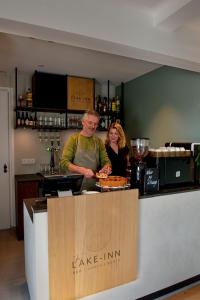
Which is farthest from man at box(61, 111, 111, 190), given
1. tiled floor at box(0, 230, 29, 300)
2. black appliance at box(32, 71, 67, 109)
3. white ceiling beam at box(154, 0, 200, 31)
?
black appliance at box(32, 71, 67, 109)

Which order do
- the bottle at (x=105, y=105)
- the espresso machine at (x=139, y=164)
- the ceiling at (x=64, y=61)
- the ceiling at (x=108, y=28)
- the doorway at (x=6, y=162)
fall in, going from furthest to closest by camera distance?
the bottle at (x=105, y=105) → the doorway at (x=6, y=162) → the ceiling at (x=64, y=61) → the espresso machine at (x=139, y=164) → the ceiling at (x=108, y=28)

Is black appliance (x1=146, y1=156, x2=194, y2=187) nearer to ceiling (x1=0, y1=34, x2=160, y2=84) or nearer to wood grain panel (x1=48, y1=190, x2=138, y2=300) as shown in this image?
wood grain panel (x1=48, y1=190, x2=138, y2=300)

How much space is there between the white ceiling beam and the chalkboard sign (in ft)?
4.35

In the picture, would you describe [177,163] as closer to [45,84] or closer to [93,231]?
[93,231]

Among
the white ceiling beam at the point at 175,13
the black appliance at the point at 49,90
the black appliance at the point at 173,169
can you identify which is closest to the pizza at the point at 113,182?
the black appliance at the point at 173,169

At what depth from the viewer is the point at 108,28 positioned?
2.04 metres

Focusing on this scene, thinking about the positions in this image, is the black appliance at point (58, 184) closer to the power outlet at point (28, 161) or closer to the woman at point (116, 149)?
the woman at point (116, 149)

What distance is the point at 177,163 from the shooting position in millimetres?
2283

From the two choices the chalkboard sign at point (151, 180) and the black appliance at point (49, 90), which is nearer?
the chalkboard sign at point (151, 180)

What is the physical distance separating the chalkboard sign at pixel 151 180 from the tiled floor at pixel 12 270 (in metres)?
1.45

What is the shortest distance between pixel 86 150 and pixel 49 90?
1799mm

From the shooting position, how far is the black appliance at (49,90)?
3.79 m

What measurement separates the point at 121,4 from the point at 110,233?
1901mm

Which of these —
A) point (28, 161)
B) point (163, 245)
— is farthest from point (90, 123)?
point (28, 161)
